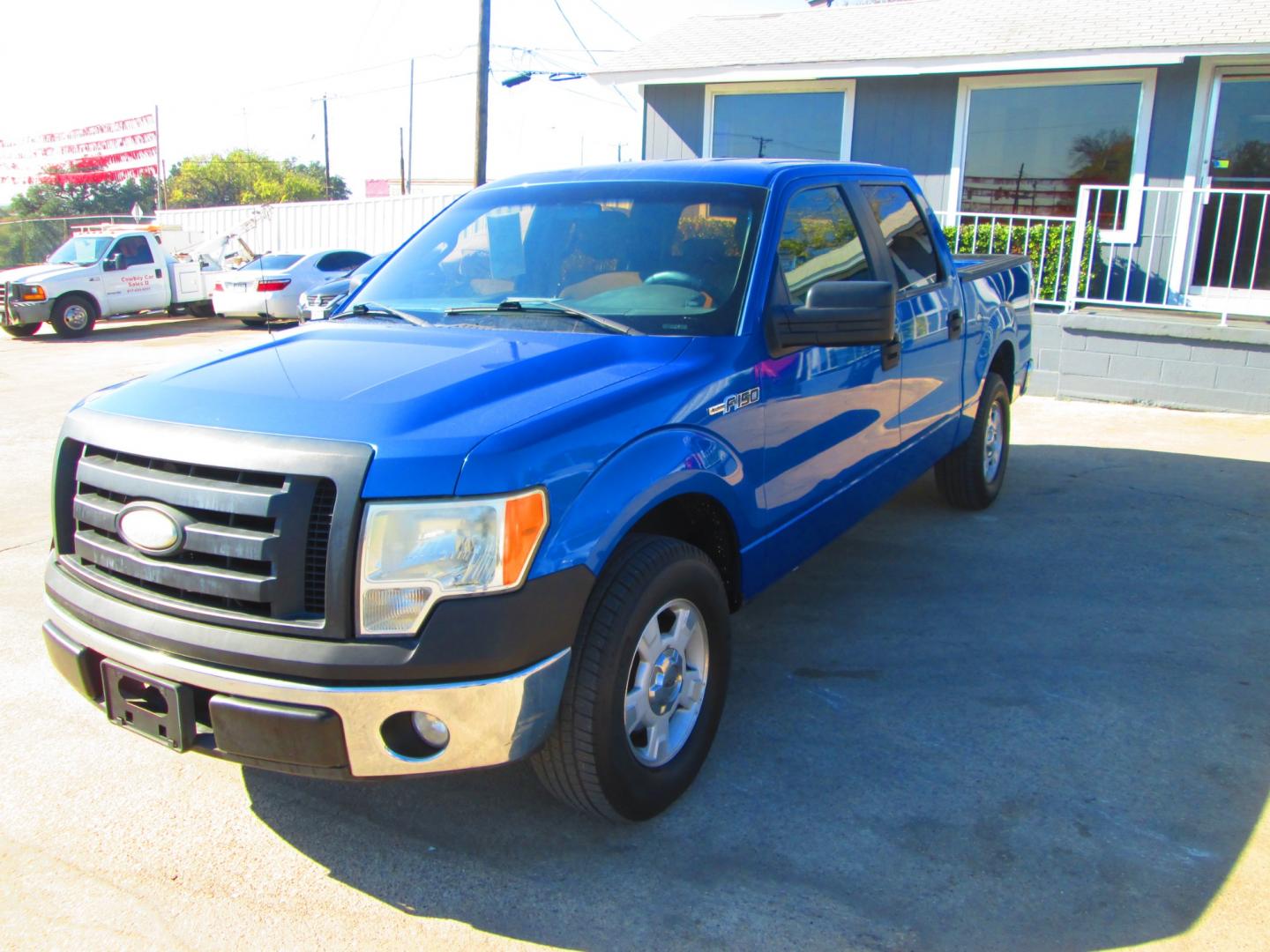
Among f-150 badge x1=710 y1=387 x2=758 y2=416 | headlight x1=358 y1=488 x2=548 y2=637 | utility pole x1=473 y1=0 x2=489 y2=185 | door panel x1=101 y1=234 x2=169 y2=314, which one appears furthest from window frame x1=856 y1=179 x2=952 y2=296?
door panel x1=101 y1=234 x2=169 y2=314

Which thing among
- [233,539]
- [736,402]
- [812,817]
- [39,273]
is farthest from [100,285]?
[812,817]

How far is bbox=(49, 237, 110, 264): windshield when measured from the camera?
18.9 m

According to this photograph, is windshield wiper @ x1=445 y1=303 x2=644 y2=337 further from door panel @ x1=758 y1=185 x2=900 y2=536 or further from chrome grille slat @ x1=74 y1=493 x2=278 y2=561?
chrome grille slat @ x1=74 y1=493 x2=278 y2=561

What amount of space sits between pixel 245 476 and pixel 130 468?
0.42 meters

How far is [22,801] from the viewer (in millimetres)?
3193

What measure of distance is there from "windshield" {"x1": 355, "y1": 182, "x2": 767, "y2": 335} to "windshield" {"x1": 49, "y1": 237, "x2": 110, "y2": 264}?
1737cm

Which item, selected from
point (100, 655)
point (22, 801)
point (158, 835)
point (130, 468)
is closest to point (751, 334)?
point (130, 468)

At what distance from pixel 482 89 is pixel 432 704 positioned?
63.9ft

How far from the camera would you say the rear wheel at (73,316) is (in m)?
17.8

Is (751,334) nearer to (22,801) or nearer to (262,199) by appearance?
(22,801)

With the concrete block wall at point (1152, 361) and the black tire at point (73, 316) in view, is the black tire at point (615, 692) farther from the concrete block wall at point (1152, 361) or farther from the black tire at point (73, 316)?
the black tire at point (73, 316)

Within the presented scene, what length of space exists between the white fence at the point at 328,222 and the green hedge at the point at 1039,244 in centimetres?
1329

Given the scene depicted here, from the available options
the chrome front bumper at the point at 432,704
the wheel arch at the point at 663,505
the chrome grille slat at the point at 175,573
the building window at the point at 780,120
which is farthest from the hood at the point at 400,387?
the building window at the point at 780,120

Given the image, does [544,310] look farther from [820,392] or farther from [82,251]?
[82,251]
